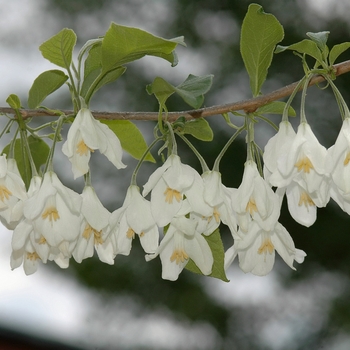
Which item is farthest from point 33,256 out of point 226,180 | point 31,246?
point 226,180

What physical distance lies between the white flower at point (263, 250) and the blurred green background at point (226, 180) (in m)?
3.29

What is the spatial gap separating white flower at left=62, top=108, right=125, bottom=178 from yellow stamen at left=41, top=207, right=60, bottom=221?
0.08 meters

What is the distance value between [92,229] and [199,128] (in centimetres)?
24

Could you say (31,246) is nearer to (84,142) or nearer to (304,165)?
(84,142)

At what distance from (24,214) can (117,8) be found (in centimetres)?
456

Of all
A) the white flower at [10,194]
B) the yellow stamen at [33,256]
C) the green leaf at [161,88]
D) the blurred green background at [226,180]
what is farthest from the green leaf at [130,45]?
the blurred green background at [226,180]

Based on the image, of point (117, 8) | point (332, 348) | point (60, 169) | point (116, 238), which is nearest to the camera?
point (116, 238)

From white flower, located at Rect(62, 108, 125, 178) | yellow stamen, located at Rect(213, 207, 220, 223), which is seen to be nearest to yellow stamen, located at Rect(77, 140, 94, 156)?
white flower, located at Rect(62, 108, 125, 178)

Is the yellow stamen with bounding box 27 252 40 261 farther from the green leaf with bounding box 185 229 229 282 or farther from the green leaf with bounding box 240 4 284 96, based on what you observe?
the green leaf with bounding box 240 4 284 96

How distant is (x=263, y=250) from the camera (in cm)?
109

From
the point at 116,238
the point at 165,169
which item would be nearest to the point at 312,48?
the point at 165,169

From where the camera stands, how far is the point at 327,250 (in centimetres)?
508

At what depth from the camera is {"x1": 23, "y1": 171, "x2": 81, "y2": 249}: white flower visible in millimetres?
996

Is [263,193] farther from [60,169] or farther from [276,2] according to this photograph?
[276,2]
